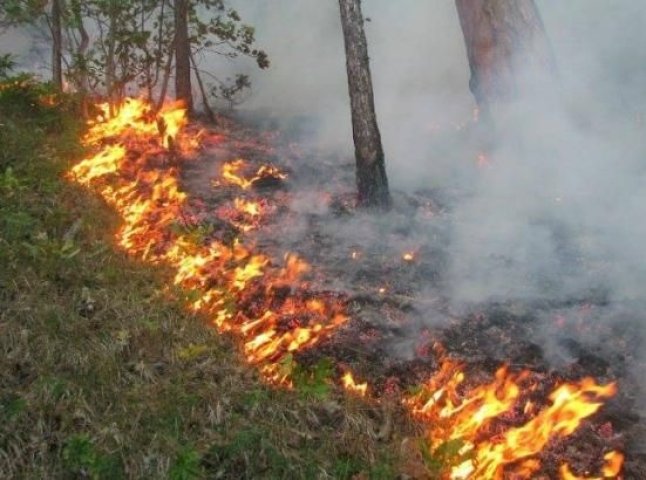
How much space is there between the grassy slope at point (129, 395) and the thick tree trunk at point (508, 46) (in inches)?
297

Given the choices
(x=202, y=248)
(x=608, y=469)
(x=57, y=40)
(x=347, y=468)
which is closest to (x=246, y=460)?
(x=347, y=468)

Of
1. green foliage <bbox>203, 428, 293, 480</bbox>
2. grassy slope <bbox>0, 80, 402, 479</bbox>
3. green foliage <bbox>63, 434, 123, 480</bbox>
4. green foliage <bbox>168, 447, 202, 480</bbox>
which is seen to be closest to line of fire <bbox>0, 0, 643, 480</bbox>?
grassy slope <bbox>0, 80, 402, 479</bbox>

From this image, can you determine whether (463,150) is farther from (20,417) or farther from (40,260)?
(20,417)

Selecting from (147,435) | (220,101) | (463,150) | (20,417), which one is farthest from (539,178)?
(220,101)

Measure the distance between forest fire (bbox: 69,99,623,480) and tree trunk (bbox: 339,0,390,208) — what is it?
143 cm

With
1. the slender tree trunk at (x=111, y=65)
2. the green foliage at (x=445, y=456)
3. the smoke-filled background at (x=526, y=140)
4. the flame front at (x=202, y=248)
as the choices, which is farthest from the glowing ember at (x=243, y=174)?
the green foliage at (x=445, y=456)

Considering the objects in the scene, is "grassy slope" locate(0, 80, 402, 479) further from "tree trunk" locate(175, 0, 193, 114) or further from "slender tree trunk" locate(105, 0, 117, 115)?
"tree trunk" locate(175, 0, 193, 114)

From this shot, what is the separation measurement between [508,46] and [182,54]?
6435 mm

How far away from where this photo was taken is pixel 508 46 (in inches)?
410

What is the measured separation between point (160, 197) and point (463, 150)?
5.81m

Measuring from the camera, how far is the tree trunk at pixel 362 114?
8.16 metres

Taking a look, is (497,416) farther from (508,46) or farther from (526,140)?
(508,46)

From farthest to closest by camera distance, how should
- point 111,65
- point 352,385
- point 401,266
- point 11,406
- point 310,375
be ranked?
1. point 111,65
2. point 401,266
3. point 310,375
4. point 352,385
5. point 11,406

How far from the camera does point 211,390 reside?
450 centimetres
